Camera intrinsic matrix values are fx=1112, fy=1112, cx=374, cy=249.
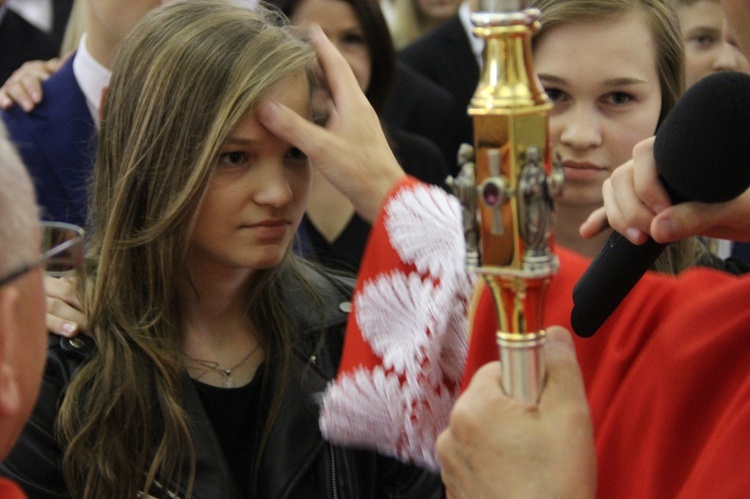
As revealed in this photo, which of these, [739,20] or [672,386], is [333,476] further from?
[739,20]

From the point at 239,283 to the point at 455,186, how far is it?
1126mm

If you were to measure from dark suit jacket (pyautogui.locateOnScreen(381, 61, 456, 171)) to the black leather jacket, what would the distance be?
2.29 metres

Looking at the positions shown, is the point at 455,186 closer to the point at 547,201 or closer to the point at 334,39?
the point at 547,201

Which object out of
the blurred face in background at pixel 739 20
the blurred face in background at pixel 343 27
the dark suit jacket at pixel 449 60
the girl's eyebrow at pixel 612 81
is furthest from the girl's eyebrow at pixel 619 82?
the dark suit jacket at pixel 449 60

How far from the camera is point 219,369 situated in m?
2.21

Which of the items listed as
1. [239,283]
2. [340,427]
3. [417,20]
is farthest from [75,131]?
[417,20]

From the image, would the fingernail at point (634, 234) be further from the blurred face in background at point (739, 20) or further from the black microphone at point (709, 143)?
the blurred face in background at point (739, 20)

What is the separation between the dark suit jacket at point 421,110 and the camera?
458 centimetres

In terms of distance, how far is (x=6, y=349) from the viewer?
47.1 inches

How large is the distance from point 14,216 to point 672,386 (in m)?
0.84

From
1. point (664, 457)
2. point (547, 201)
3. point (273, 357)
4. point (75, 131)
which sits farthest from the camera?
→ point (75, 131)

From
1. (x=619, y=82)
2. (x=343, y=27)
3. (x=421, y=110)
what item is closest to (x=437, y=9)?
(x=421, y=110)

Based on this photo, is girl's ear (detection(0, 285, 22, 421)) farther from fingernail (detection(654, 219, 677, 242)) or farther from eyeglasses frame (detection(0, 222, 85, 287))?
fingernail (detection(654, 219, 677, 242))

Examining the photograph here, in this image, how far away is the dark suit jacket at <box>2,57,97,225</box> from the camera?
2773mm
